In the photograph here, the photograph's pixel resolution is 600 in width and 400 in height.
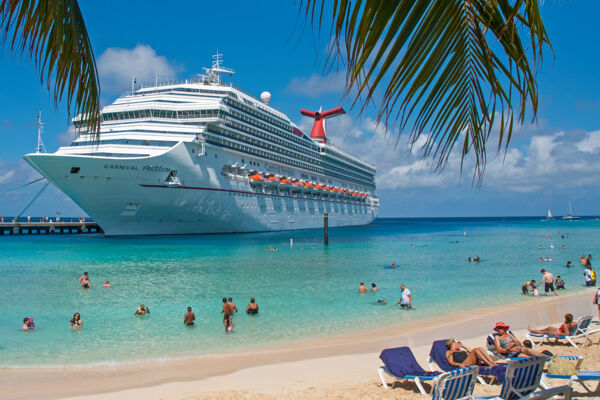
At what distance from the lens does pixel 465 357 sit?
780cm

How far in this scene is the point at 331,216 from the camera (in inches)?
2785

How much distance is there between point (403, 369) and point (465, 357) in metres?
1.15

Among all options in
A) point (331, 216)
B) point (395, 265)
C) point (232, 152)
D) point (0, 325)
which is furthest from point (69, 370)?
point (331, 216)

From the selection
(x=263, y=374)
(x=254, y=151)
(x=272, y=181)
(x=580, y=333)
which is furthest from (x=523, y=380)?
(x=272, y=181)

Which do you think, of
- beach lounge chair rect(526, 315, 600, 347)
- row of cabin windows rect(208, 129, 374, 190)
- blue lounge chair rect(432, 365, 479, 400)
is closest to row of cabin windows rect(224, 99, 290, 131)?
row of cabin windows rect(208, 129, 374, 190)

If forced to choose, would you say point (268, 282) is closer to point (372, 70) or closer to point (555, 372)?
point (555, 372)

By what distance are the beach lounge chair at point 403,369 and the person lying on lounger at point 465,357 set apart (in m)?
0.56

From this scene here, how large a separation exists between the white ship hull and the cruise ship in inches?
3.1

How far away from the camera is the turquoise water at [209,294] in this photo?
1121cm

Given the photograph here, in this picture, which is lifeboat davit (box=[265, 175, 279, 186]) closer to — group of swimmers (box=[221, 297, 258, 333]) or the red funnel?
the red funnel

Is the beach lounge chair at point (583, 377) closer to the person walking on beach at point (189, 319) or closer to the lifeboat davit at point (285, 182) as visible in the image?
the person walking on beach at point (189, 319)

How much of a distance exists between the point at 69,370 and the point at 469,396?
25.1 feet

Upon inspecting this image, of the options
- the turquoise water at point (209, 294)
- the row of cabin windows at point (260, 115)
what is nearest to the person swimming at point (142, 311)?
the turquoise water at point (209, 294)

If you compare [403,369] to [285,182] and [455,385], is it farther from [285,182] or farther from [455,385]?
[285,182]
